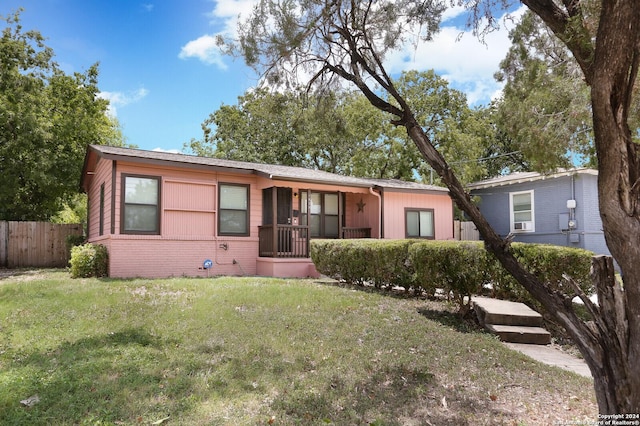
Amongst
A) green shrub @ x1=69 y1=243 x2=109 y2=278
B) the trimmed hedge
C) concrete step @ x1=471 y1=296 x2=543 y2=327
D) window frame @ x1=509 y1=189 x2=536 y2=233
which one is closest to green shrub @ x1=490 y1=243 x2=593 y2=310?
the trimmed hedge

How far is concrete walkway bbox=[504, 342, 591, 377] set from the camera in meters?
4.79

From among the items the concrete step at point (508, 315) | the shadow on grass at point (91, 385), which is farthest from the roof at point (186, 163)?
the shadow on grass at point (91, 385)

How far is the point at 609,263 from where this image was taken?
267cm

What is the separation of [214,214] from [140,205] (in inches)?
79.7

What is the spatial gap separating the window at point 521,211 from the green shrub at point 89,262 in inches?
578

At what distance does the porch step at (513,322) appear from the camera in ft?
18.9

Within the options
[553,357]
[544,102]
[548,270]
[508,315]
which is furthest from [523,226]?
[553,357]

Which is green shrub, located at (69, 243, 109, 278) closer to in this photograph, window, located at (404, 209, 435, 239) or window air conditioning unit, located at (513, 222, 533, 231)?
window, located at (404, 209, 435, 239)

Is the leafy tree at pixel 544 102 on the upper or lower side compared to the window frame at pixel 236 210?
upper

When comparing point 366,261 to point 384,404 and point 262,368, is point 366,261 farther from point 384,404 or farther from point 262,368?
point 384,404

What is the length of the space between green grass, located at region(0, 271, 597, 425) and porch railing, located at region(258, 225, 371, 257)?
16.9 feet

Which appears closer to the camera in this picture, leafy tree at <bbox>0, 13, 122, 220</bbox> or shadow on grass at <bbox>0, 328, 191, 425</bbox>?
shadow on grass at <bbox>0, 328, 191, 425</bbox>

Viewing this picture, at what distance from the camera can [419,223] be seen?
52.4ft

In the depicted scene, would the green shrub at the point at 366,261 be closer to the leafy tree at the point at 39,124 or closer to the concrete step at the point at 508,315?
the concrete step at the point at 508,315
